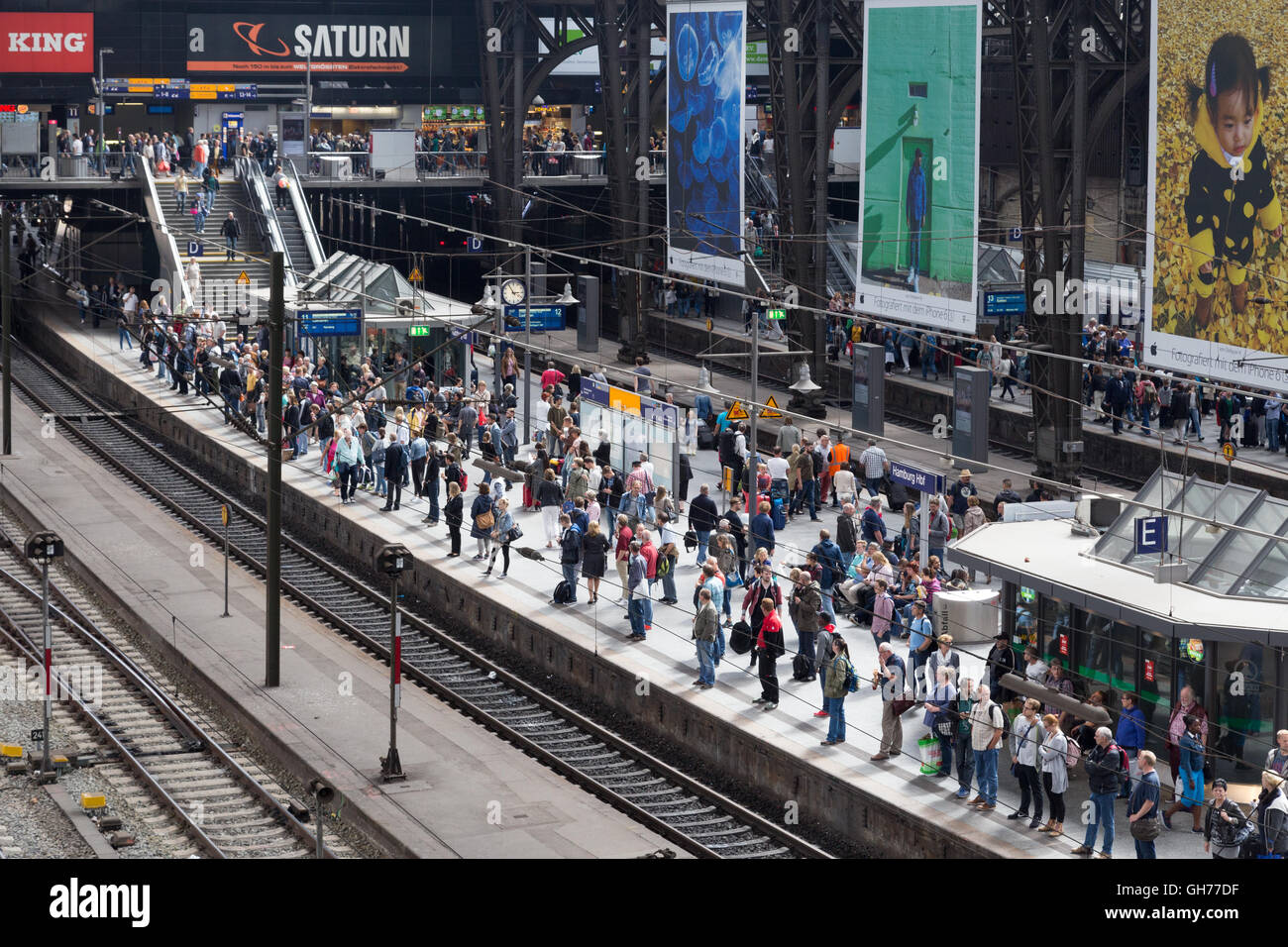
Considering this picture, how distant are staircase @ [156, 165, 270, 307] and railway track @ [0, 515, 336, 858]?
2094 centimetres

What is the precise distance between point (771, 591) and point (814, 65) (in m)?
23.2

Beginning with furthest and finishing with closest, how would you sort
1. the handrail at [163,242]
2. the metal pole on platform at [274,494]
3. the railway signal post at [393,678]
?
the handrail at [163,242] < the metal pole on platform at [274,494] < the railway signal post at [393,678]

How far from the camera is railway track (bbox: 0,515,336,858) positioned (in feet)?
68.9

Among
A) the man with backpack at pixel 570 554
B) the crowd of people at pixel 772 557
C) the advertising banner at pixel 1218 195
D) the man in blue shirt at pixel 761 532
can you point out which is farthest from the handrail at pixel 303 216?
the man in blue shirt at pixel 761 532

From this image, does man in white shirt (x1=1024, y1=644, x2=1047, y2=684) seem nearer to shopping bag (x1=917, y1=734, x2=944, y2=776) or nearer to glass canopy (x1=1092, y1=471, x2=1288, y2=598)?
shopping bag (x1=917, y1=734, x2=944, y2=776)

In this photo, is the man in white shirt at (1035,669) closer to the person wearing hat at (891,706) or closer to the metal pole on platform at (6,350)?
the person wearing hat at (891,706)

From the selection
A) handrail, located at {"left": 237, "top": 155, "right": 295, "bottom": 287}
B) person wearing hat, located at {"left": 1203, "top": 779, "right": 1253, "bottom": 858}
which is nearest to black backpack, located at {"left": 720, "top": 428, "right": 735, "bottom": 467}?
person wearing hat, located at {"left": 1203, "top": 779, "right": 1253, "bottom": 858}

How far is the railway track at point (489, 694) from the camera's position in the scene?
21141 millimetres

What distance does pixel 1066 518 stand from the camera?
23.8 meters

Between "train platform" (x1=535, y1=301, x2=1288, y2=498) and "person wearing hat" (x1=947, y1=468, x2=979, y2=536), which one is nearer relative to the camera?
"person wearing hat" (x1=947, y1=468, x2=979, y2=536)

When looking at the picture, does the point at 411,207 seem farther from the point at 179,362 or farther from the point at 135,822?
the point at 135,822

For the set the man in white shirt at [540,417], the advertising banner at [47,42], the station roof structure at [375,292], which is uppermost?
the advertising banner at [47,42]

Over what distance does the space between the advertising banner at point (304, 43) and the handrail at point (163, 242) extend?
1476cm

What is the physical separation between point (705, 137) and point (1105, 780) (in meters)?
29.6
